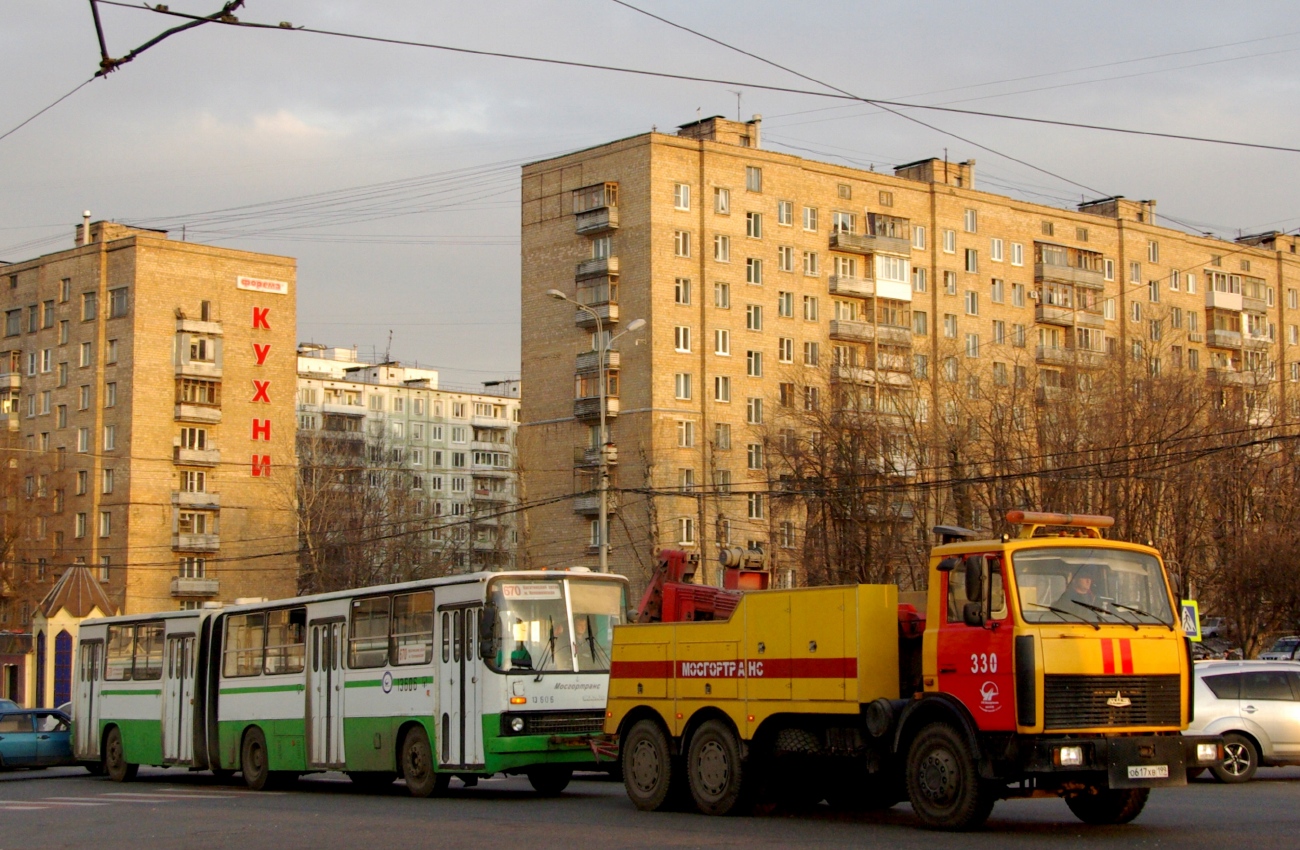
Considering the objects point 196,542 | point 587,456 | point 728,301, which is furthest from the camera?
point 196,542

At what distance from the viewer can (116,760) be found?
29.1 meters

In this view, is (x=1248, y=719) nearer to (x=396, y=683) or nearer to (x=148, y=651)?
(x=396, y=683)

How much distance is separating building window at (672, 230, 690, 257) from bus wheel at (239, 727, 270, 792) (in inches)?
1878

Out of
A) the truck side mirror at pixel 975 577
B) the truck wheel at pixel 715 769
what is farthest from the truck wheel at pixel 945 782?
the truck wheel at pixel 715 769

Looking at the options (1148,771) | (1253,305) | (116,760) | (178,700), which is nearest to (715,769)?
(1148,771)

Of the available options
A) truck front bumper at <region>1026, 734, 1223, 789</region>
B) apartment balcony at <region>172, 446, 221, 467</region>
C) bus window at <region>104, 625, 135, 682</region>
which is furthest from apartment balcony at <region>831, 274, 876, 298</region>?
truck front bumper at <region>1026, 734, 1223, 789</region>

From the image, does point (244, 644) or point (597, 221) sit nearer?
point (244, 644)

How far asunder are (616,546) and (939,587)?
55.1 m

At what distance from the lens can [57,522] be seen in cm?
8325

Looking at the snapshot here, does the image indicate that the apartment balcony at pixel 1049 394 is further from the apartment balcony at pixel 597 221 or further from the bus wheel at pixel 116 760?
the bus wheel at pixel 116 760

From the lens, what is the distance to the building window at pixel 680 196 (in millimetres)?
70875

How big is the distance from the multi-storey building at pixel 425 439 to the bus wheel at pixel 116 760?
229 feet

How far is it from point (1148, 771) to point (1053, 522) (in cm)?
232

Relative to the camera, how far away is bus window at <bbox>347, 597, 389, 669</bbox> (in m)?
22.6
